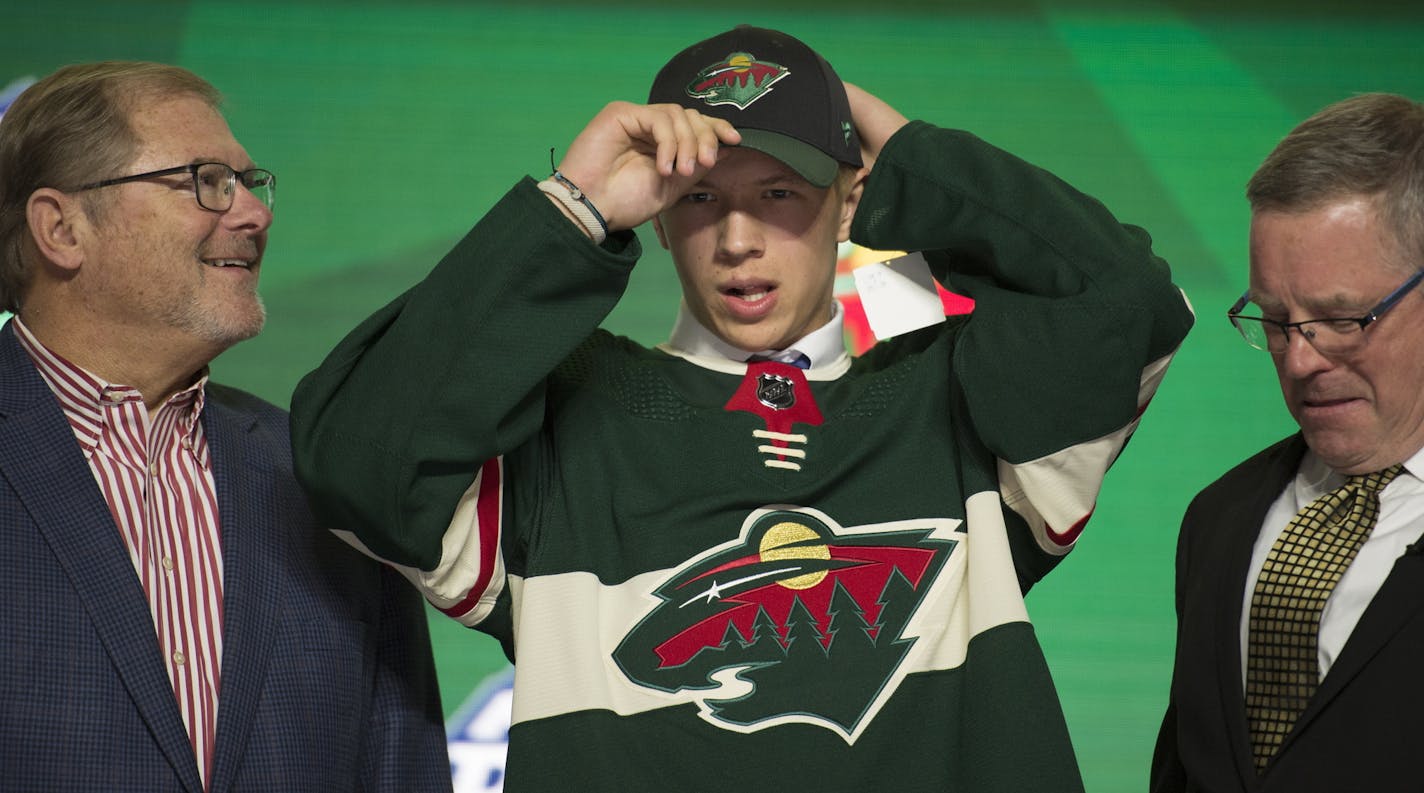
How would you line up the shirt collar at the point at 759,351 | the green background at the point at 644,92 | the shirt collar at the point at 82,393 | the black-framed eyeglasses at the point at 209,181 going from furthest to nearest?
the green background at the point at 644,92 → the black-framed eyeglasses at the point at 209,181 → the shirt collar at the point at 82,393 → the shirt collar at the point at 759,351

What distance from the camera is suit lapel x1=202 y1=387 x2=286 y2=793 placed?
186 centimetres

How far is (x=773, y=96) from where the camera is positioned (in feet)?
5.95

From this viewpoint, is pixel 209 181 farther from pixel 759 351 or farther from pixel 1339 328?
pixel 1339 328

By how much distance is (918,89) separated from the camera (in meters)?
3.41

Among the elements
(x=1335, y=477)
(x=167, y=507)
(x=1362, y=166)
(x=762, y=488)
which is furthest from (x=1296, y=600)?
(x=167, y=507)

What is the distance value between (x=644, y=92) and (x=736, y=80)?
158cm

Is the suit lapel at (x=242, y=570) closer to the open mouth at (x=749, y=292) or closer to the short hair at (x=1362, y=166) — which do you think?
the open mouth at (x=749, y=292)

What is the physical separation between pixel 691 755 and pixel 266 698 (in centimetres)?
59

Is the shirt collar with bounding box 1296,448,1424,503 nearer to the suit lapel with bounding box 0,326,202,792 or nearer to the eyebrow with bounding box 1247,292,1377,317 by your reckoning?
the eyebrow with bounding box 1247,292,1377,317

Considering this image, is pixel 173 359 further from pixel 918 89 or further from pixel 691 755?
pixel 918 89

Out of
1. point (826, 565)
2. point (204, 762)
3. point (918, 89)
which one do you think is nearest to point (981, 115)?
point (918, 89)

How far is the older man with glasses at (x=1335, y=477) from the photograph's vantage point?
172 cm

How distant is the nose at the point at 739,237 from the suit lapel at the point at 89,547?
79 centimetres

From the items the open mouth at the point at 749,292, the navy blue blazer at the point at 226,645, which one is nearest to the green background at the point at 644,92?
the navy blue blazer at the point at 226,645
